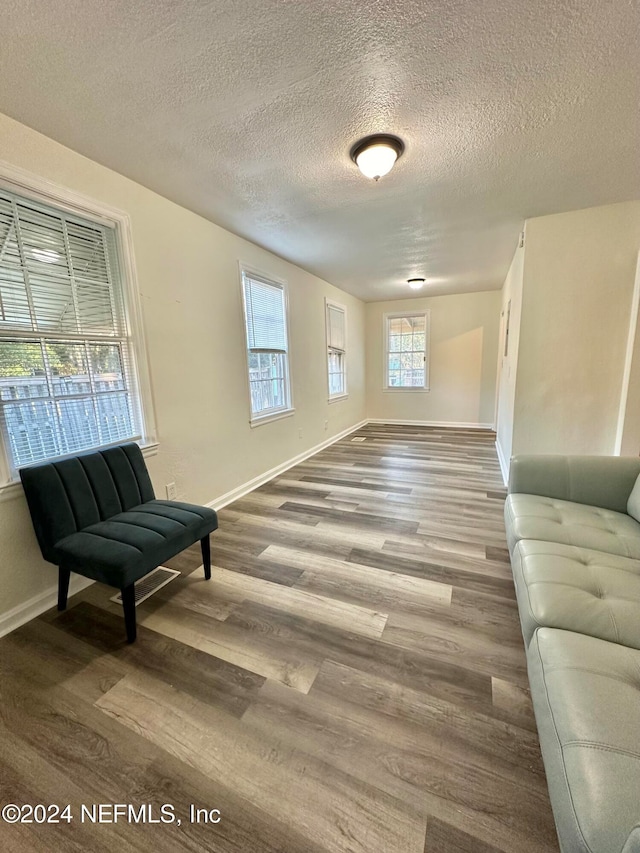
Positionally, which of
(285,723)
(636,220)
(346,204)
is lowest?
(285,723)

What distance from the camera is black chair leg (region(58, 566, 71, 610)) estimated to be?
191cm

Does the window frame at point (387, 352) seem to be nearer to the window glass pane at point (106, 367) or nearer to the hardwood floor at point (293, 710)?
Result: the hardwood floor at point (293, 710)

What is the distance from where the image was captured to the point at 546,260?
121 inches

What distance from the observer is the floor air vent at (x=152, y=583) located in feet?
6.77

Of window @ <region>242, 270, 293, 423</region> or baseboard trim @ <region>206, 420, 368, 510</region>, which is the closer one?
baseboard trim @ <region>206, 420, 368, 510</region>

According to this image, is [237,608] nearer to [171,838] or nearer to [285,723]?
[285,723]

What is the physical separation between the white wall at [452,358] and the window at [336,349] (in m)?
1.29

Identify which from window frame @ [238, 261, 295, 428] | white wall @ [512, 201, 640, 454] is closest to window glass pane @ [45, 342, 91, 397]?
window frame @ [238, 261, 295, 428]

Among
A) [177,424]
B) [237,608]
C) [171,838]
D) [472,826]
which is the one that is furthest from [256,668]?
[177,424]

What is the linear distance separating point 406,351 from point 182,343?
16.8 ft

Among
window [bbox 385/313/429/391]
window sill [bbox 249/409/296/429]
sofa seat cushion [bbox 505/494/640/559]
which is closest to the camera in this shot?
sofa seat cushion [bbox 505/494/640/559]

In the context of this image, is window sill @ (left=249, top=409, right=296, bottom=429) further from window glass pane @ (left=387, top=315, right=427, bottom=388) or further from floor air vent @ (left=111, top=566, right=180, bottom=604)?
window glass pane @ (left=387, top=315, right=427, bottom=388)

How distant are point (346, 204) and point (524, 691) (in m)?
3.20

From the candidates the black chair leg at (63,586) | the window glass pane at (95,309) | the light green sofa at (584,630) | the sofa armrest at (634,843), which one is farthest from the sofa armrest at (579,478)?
the window glass pane at (95,309)
